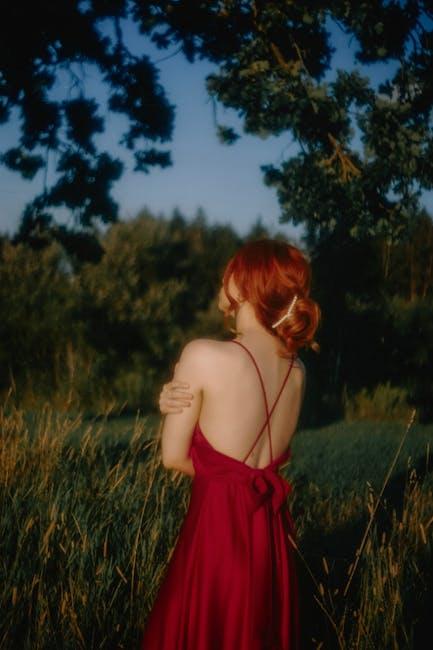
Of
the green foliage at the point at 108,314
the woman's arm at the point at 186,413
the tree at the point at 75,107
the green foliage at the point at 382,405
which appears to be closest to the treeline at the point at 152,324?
the green foliage at the point at 108,314

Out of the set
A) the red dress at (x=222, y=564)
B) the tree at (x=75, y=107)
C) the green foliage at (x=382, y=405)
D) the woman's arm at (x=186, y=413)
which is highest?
the tree at (x=75, y=107)

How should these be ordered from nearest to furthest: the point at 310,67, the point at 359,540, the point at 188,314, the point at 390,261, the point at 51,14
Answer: the point at 359,540 < the point at 51,14 < the point at 310,67 < the point at 390,261 < the point at 188,314

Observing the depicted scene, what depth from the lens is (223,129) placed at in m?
6.44

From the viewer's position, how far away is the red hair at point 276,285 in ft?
6.47

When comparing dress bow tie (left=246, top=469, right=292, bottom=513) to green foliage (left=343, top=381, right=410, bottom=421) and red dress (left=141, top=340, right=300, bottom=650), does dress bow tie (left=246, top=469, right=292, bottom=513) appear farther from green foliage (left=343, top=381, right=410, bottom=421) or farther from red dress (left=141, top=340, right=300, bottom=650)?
green foliage (left=343, top=381, right=410, bottom=421)

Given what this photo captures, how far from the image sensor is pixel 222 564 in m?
2.01

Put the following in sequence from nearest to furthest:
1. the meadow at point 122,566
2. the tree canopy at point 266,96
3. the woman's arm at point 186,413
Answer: the woman's arm at point 186,413 → the meadow at point 122,566 → the tree canopy at point 266,96

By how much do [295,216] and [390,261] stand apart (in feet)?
39.0

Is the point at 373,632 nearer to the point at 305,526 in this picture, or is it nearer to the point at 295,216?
the point at 305,526

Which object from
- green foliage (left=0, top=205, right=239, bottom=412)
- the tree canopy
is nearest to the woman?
the tree canopy

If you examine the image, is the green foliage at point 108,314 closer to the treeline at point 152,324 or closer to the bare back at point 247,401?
the treeline at point 152,324

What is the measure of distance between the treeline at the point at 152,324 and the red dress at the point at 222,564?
13.3m

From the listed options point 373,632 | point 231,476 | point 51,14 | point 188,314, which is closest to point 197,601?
point 231,476

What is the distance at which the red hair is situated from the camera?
1972mm
